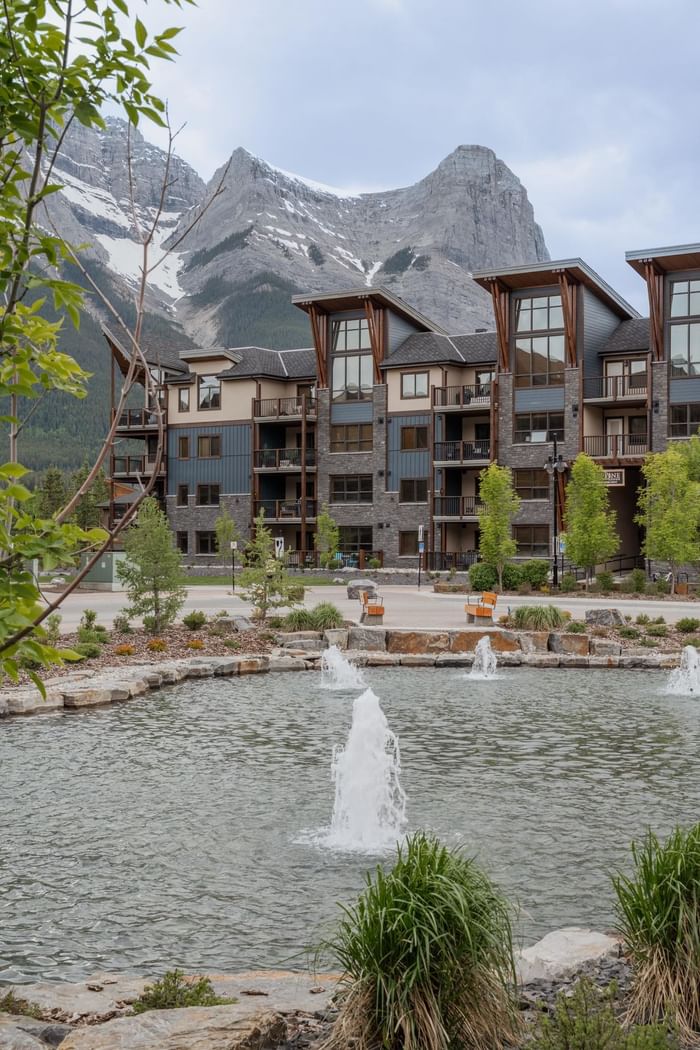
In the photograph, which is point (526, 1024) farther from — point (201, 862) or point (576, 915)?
point (201, 862)

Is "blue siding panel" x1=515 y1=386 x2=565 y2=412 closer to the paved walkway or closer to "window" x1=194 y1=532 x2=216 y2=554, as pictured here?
the paved walkway

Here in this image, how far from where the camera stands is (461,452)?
54.2m

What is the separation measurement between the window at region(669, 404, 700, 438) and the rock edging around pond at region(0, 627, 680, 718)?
2843 cm

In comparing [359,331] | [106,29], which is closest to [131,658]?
[106,29]

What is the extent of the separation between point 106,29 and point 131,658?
16695 millimetres

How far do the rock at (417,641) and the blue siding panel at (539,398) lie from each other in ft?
104

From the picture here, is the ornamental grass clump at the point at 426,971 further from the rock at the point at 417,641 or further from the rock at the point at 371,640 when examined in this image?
the rock at the point at 371,640

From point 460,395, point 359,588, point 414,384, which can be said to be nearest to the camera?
point 359,588

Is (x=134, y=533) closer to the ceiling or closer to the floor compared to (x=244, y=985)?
closer to the ceiling

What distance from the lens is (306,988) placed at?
5270 millimetres

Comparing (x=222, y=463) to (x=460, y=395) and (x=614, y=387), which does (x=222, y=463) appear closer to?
(x=460, y=395)

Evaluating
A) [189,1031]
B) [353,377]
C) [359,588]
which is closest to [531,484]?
[353,377]

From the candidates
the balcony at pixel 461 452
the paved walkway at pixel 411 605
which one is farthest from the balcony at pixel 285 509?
the paved walkway at pixel 411 605

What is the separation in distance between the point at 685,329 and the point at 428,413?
566 inches
